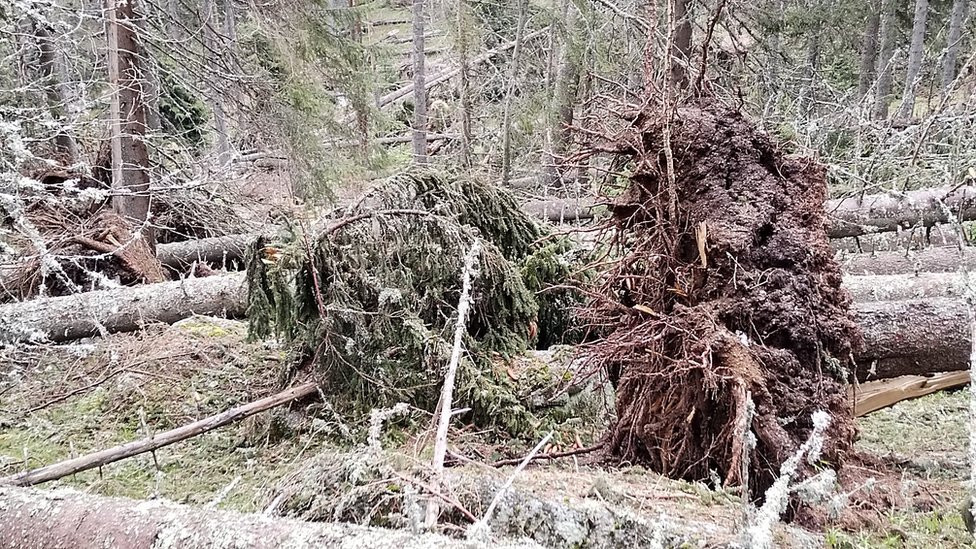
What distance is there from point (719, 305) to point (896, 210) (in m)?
5.65

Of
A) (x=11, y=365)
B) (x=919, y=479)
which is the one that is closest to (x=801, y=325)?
(x=919, y=479)

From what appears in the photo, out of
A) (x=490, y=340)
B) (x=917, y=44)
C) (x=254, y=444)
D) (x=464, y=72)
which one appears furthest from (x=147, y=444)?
(x=917, y=44)

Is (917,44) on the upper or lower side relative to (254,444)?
upper

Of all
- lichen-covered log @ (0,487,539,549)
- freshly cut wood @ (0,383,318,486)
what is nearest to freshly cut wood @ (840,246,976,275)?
freshly cut wood @ (0,383,318,486)

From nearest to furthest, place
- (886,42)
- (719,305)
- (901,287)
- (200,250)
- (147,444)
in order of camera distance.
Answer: (719,305)
(147,444)
(901,287)
(200,250)
(886,42)

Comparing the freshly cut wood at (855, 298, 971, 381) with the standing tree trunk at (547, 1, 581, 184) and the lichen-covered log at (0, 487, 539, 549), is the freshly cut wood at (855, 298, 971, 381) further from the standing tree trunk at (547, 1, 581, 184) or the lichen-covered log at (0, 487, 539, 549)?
the standing tree trunk at (547, 1, 581, 184)

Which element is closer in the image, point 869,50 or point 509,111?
point 509,111

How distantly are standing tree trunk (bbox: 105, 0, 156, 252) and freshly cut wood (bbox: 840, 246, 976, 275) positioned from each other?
6885mm

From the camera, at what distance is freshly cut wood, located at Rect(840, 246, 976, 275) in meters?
5.66

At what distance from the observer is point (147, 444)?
3338 mm

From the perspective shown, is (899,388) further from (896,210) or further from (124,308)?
(124,308)

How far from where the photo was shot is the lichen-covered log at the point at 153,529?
1615mm

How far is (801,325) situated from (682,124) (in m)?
1.03

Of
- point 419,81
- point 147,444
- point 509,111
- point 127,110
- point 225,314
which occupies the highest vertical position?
point 419,81
